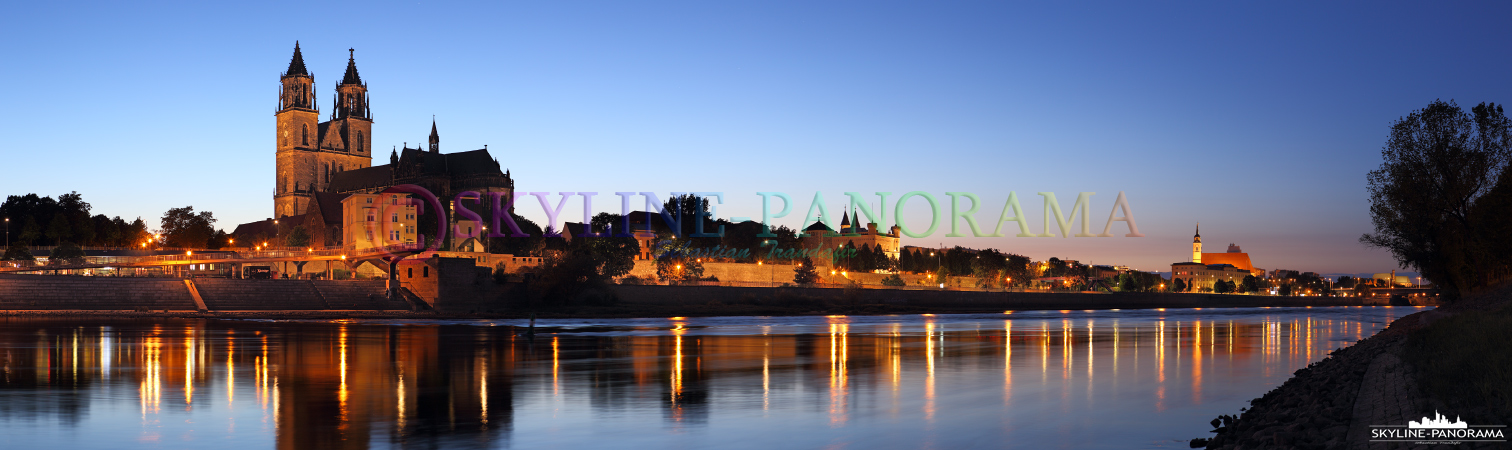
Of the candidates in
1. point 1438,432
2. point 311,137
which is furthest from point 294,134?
point 1438,432

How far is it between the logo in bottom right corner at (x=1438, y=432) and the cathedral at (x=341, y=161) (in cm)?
13627

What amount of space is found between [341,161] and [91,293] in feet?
379

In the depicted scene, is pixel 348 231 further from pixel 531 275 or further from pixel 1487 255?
pixel 1487 255

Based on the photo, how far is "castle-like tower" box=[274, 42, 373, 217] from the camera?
173m

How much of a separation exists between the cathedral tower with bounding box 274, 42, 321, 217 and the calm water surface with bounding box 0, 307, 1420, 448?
14430 cm

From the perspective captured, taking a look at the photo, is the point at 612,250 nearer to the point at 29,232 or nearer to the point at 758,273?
the point at 758,273

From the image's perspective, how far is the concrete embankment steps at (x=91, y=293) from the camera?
64.2 meters

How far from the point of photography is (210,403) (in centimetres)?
1794

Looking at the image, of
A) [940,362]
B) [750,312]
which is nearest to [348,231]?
[750,312]

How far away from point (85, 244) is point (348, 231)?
32652mm

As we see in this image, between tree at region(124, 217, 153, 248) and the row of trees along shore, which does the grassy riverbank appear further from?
tree at region(124, 217, 153, 248)

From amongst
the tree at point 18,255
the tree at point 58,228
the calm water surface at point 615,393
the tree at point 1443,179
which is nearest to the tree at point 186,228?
the tree at point 58,228

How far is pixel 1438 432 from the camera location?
1088 centimetres

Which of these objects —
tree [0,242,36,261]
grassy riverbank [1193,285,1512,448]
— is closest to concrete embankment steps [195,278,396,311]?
tree [0,242,36,261]
